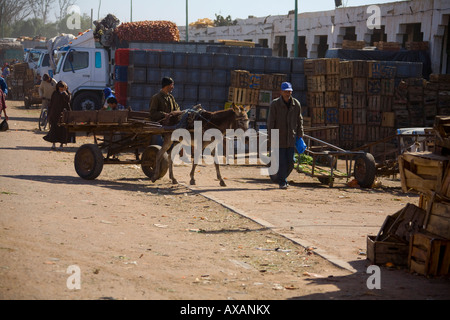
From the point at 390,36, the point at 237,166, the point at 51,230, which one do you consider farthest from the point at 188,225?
the point at 390,36

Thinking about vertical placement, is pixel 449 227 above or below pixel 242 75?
below

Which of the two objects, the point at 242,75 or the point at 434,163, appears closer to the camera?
the point at 434,163

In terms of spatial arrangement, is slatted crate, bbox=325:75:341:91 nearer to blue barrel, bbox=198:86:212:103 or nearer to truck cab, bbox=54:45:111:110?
blue barrel, bbox=198:86:212:103

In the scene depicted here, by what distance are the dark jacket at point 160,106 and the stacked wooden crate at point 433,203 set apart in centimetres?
734

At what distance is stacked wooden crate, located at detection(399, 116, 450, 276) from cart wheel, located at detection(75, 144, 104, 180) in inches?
292

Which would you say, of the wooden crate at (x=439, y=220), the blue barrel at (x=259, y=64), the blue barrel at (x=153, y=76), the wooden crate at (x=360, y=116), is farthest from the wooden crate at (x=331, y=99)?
the wooden crate at (x=439, y=220)

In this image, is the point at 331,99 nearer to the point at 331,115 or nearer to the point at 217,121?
the point at 331,115

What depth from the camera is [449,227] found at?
731 cm

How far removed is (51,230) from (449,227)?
4.63 meters

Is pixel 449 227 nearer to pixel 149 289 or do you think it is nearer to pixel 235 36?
pixel 149 289

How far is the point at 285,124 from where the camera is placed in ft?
47.5

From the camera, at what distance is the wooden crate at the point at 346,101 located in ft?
80.4

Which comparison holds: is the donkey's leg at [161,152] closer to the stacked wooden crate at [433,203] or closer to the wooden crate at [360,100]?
the stacked wooden crate at [433,203]

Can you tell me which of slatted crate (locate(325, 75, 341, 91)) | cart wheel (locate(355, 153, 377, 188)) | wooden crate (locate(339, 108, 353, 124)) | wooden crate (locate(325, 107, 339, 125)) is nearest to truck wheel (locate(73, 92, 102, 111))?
wooden crate (locate(325, 107, 339, 125))
